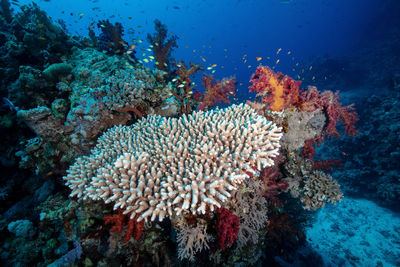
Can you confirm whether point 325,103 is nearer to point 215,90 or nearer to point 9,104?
point 215,90

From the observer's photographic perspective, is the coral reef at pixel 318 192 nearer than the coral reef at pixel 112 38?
Yes

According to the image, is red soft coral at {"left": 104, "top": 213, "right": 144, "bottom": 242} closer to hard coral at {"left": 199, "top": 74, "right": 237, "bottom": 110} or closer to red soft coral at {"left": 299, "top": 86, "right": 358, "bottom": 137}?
hard coral at {"left": 199, "top": 74, "right": 237, "bottom": 110}

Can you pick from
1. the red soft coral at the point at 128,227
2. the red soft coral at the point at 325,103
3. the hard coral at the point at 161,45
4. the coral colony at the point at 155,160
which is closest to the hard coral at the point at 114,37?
the coral colony at the point at 155,160

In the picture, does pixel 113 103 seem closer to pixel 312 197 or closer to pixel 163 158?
pixel 163 158

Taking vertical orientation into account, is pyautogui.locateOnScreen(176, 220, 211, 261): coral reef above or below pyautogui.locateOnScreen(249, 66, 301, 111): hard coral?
below

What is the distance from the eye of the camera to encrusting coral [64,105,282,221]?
247cm

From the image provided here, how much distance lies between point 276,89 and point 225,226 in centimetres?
378

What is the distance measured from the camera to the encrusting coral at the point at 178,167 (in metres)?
2.47

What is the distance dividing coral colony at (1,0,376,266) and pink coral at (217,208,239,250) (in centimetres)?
2

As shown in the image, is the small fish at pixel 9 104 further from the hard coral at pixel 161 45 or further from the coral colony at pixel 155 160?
the hard coral at pixel 161 45

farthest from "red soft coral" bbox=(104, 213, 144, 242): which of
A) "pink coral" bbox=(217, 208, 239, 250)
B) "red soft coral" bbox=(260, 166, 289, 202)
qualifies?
"red soft coral" bbox=(260, 166, 289, 202)

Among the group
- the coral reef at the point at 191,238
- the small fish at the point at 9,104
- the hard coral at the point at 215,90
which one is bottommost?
the coral reef at the point at 191,238

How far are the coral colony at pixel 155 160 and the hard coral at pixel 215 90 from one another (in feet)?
0.13

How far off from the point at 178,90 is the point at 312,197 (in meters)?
6.02
